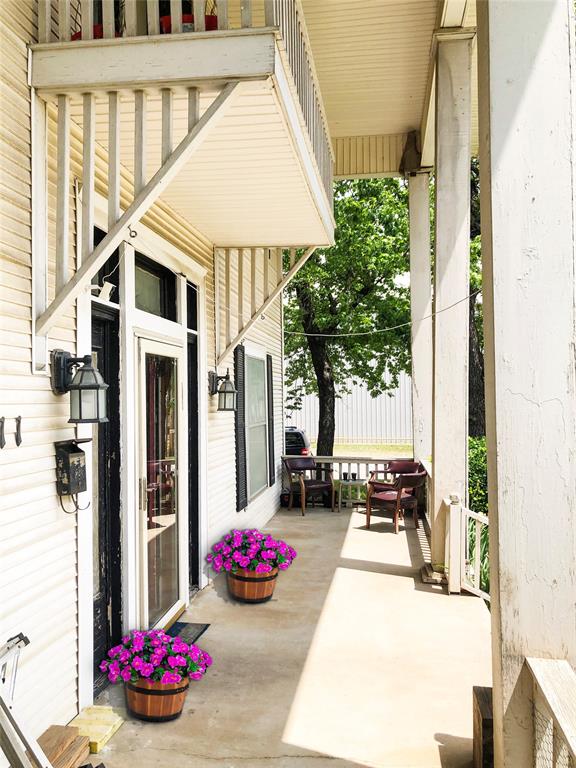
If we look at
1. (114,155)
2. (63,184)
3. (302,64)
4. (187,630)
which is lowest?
(187,630)

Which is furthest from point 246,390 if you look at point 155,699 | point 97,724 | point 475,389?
point 475,389

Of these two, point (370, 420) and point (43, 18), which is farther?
point (370, 420)

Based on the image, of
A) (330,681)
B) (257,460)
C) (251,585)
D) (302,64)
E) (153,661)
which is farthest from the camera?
Answer: (257,460)

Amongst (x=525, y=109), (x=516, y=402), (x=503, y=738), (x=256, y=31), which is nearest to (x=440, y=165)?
(x=256, y=31)

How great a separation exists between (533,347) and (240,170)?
2.16m

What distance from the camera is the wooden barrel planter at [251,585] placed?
4723 millimetres

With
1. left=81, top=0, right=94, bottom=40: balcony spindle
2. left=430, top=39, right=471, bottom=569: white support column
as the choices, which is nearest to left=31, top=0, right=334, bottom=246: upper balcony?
left=81, top=0, right=94, bottom=40: balcony spindle

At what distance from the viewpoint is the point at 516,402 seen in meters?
2.05

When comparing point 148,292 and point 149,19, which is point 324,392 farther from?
point 149,19

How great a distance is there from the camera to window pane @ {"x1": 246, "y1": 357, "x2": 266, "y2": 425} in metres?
6.90

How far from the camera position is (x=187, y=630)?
13.8ft

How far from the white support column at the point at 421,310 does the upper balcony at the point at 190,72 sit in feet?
14.9

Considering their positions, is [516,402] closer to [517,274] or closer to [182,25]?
[517,274]

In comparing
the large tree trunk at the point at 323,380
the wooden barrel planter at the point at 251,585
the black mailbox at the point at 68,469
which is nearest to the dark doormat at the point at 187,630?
the wooden barrel planter at the point at 251,585
